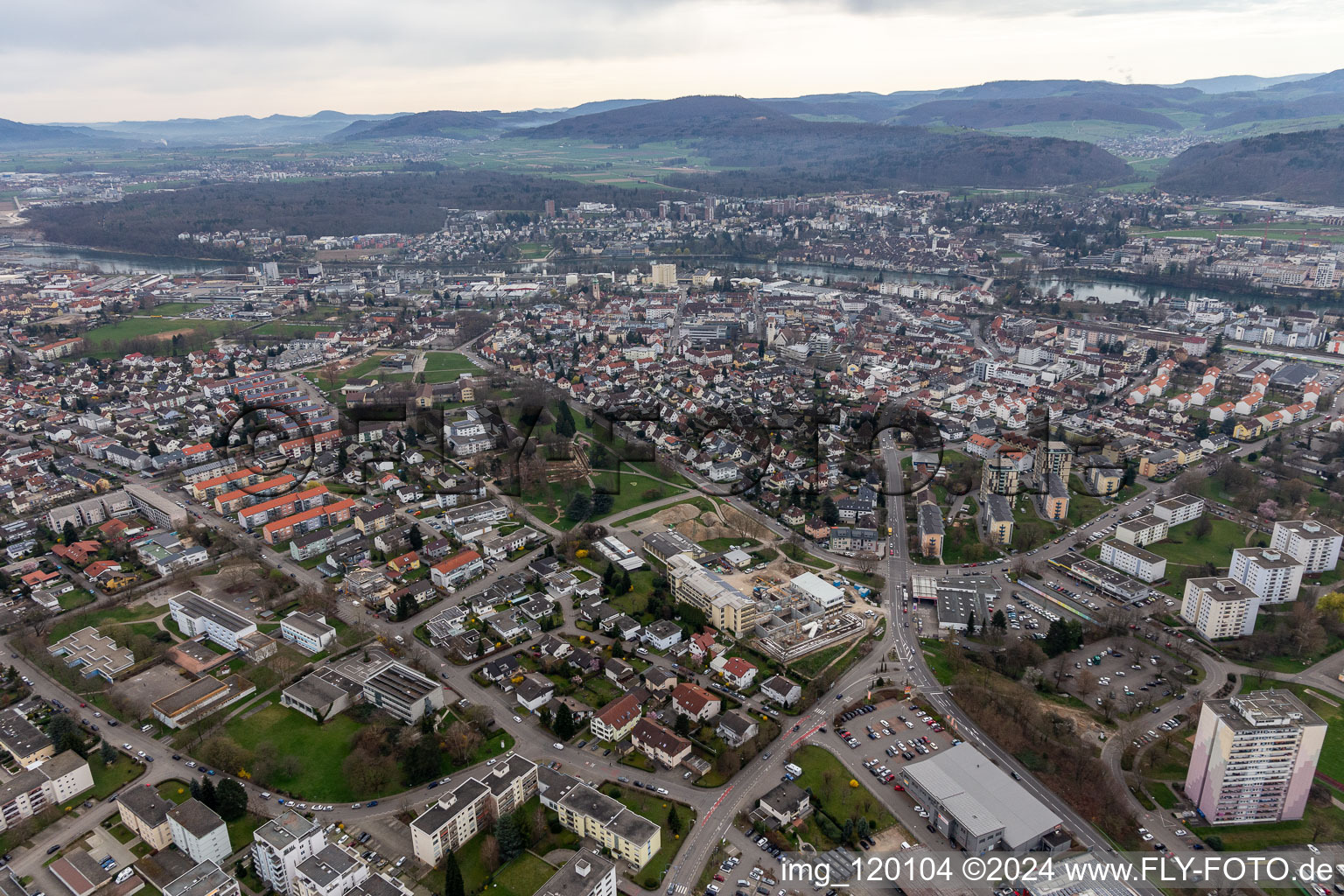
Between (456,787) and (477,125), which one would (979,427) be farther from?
(477,125)

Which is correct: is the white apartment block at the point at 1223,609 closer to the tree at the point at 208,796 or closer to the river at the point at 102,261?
the tree at the point at 208,796

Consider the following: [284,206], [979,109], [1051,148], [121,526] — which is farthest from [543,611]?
[979,109]

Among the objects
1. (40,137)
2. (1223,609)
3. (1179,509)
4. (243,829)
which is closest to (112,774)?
(243,829)

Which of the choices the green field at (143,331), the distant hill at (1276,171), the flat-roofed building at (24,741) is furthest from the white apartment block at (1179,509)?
the distant hill at (1276,171)

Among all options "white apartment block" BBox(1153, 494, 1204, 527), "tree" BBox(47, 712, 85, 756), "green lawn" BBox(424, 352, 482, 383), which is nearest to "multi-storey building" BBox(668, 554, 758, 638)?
"tree" BBox(47, 712, 85, 756)

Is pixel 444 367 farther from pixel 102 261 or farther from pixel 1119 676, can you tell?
pixel 102 261

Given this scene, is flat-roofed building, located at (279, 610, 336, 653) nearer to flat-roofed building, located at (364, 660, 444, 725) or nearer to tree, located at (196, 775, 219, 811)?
flat-roofed building, located at (364, 660, 444, 725)
